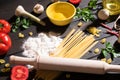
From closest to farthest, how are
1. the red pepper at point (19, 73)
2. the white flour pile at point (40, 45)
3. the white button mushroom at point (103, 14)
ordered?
the red pepper at point (19, 73) < the white flour pile at point (40, 45) < the white button mushroom at point (103, 14)

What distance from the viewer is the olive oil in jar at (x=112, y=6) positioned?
145 cm

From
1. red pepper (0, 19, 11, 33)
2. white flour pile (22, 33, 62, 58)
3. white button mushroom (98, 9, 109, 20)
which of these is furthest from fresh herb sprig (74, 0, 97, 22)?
red pepper (0, 19, 11, 33)

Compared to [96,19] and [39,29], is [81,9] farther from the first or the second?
[39,29]

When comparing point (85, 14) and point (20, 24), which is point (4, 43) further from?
point (85, 14)

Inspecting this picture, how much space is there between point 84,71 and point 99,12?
0.37 m

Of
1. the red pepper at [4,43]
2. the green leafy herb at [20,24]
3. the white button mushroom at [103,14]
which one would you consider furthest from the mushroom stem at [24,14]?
the white button mushroom at [103,14]

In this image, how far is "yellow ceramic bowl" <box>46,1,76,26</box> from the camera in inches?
54.9

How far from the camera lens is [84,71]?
1.18 m

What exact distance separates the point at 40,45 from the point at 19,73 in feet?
0.60

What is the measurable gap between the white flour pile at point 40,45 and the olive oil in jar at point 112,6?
31 centimetres

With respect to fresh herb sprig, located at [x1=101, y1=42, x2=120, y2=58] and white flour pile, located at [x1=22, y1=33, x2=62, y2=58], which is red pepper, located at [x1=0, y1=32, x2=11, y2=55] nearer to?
white flour pile, located at [x1=22, y1=33, x2=62, y2=58]

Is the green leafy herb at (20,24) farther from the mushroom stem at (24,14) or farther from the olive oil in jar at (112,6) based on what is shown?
the olive oil in jar at (112,6)

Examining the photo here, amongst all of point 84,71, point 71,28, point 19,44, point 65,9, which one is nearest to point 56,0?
point 65,9

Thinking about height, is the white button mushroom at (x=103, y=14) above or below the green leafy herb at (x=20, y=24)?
above
